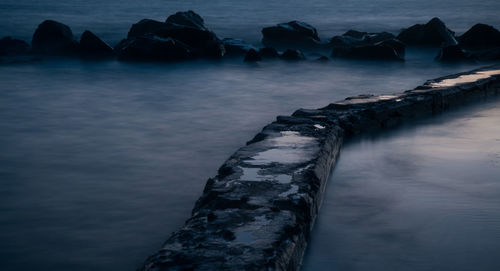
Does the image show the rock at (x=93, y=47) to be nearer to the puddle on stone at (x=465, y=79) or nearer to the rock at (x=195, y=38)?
the rock at (x=195, y=38)

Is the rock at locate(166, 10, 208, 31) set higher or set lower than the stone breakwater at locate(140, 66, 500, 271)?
higher

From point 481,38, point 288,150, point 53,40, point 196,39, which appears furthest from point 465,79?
point 53,40

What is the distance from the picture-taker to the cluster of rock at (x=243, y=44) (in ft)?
37.7

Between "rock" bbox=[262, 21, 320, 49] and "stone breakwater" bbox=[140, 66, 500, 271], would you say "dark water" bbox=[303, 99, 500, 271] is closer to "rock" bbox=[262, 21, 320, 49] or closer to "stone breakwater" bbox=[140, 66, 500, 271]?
"stone breakwater" bbox=[140, 66, 500, 271]

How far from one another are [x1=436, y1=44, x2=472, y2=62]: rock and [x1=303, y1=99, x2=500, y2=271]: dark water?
6.06 metres

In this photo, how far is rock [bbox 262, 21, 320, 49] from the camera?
14.2 metres

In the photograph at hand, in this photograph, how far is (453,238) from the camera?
312 cm

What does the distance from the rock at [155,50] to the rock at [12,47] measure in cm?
257

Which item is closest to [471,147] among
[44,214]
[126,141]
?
[126,141]

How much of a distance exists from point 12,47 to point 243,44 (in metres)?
4.94

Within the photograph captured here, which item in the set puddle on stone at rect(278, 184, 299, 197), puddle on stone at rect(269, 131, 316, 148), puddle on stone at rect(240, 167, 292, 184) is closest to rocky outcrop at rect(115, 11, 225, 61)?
puddle on stone at rect(269, 131, 316, 148)

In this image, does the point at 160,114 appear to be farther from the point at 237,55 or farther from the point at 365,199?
the point at 237,55

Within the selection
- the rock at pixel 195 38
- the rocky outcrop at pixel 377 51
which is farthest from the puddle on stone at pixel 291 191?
the rock at pixel 195 38

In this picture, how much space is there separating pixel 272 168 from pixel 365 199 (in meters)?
0.64
